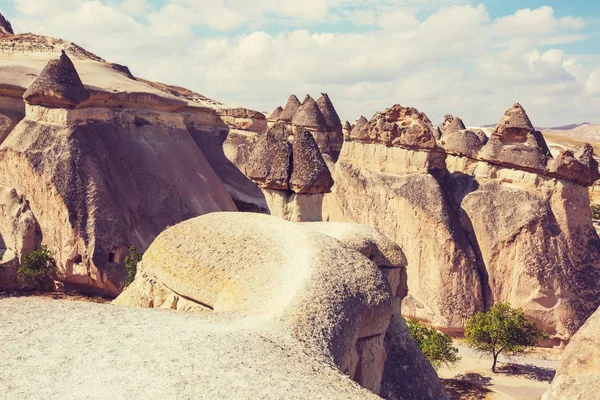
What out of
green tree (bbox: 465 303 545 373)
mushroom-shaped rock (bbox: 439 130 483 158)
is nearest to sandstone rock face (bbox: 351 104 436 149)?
Result: mushroom-shaped rock (bbox: 439 130 483 158)

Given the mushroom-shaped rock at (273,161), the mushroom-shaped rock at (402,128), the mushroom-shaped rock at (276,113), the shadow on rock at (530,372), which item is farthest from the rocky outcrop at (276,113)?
the shadow on rock at (530,372)

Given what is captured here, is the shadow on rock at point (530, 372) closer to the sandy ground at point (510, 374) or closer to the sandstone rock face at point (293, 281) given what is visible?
the sandy ground at point (510, 374)

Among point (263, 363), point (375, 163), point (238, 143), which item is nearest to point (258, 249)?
point (263, 363)

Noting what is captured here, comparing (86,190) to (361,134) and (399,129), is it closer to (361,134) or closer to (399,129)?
(361,134)

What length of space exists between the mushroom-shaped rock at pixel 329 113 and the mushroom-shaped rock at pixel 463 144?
9.21 metres

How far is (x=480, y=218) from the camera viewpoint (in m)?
18.4

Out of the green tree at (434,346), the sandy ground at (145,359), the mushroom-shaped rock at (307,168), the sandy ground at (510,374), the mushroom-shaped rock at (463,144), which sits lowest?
the sandy ground at (510,374)

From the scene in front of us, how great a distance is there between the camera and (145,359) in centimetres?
598

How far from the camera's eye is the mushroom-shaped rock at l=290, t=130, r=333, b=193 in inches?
517

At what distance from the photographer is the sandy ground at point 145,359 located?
548cm

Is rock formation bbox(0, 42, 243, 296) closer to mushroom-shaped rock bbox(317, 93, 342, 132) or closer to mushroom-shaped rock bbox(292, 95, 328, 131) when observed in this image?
mushroom-shaped rock bbox(292, 95, 328, 131)

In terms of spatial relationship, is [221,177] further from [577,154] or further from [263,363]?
[263,363]

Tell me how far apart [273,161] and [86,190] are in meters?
7.01

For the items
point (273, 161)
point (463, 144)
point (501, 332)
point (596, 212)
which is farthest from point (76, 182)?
point (596, 212)
